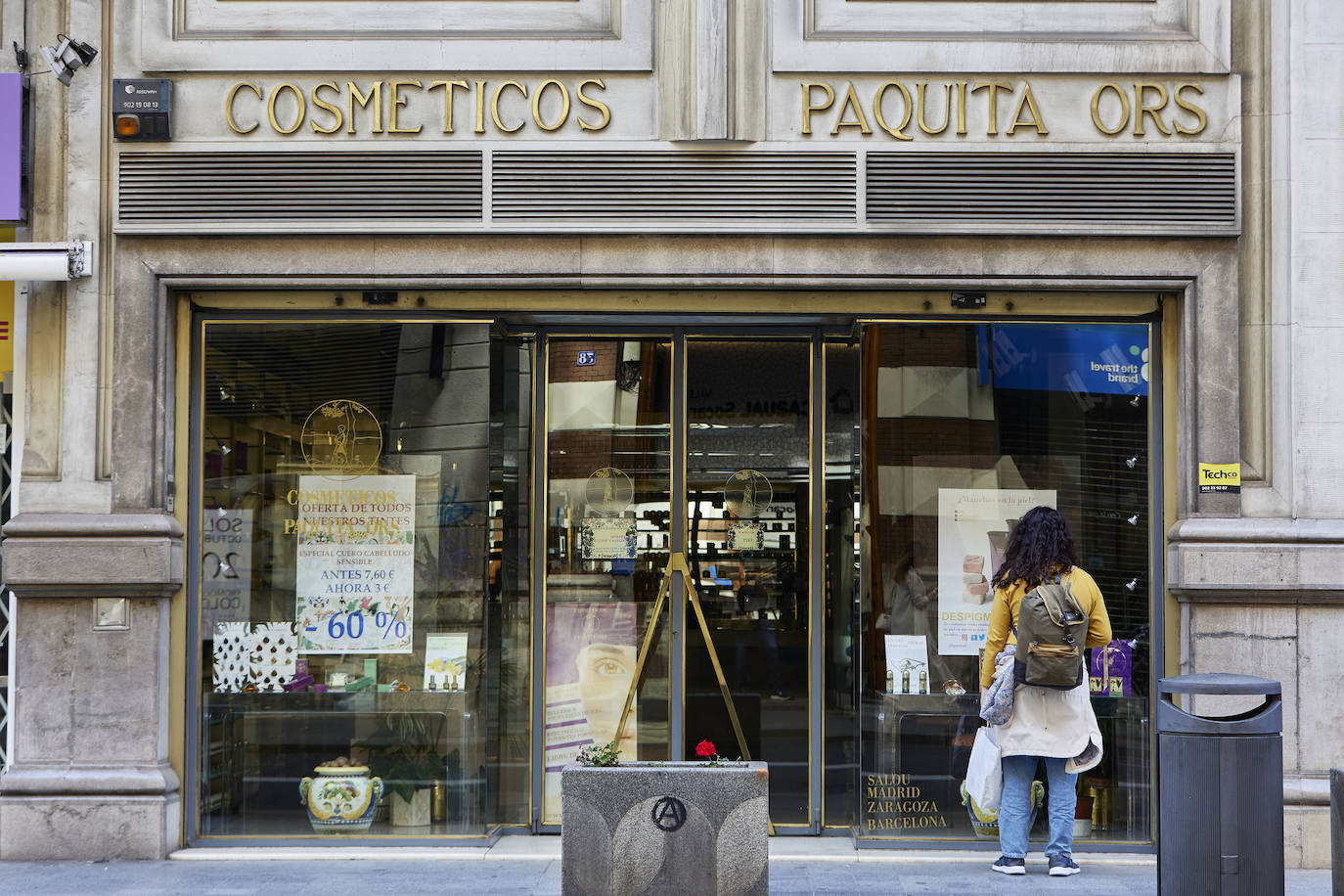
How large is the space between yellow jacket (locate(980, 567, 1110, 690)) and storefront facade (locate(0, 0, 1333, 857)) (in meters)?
0.79

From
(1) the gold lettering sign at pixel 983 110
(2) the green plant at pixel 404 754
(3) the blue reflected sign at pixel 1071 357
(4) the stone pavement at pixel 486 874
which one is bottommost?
(4) the stone pavement at pixel 486 874

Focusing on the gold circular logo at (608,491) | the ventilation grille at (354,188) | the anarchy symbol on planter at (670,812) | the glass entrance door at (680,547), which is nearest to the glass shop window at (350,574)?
the glass entrance door at (680,547)

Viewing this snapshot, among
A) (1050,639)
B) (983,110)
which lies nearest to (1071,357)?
(983,110)

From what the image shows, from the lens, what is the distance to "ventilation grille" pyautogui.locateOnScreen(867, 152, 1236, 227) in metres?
8.08

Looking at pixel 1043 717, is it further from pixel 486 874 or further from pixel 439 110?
pixel 439 110

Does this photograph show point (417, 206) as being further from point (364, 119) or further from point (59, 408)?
point (59, 408)

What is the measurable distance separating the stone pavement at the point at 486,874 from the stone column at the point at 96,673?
0.32 m

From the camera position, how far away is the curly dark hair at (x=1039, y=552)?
7406 mm

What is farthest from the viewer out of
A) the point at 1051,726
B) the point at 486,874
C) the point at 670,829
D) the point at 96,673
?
the point at 96,673

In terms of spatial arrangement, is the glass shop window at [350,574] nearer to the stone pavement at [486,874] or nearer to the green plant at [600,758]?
the stone pavement at [486,874]

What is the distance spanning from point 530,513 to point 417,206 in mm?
2060

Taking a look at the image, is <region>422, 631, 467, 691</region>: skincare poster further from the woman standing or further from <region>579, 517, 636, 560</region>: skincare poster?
the woman standing

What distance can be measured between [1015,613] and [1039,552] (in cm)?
36

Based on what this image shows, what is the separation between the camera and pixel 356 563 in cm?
859
